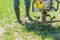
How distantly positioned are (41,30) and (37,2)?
0.66 m

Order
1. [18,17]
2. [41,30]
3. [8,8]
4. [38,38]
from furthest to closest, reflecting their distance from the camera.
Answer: [8,8] → [18,17] → [41,30] → [38,38]

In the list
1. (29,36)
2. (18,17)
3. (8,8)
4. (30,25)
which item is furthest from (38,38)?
(8,8)

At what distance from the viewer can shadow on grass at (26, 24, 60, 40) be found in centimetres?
491

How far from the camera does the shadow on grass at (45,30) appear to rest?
16.1 feet

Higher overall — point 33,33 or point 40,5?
point 40,5

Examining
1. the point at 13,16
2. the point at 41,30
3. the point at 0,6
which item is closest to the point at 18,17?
the point at 13,16

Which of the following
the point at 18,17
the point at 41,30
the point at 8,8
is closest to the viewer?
the point at 41,30

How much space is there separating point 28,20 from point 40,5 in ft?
1.94

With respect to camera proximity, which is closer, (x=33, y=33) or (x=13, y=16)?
(x=33, y=33)

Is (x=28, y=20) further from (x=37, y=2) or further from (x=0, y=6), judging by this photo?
(x=0, y=6)

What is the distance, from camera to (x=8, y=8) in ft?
21.5

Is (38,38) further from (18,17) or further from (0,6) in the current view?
(0,6)

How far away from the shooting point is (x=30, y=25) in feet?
17.4

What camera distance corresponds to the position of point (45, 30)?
5.13 metres
